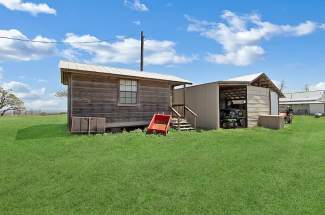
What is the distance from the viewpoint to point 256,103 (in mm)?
19078

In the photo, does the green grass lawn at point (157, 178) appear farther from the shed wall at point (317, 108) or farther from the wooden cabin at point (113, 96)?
the shed wall at point (317, 108)

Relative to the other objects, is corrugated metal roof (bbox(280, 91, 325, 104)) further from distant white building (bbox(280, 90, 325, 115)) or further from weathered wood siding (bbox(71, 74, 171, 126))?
weathered wood siding (bbox(71, 74, 171, 126))

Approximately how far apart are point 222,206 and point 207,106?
12.8 meters

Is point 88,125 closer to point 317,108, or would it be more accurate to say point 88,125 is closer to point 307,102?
point 317,108

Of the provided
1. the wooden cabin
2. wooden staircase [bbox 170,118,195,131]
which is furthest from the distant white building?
the wooden cabin

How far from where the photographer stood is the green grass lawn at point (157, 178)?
4902mm

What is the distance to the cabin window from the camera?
14305mm

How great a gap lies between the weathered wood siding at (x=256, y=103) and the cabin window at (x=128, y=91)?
8192 mm

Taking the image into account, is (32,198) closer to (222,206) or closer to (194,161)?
(222,206)

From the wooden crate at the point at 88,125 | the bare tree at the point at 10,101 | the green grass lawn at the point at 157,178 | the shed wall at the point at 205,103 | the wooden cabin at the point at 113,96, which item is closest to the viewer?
the green grass lawn at the point at 157,178

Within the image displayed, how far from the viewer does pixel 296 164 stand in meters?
7.83

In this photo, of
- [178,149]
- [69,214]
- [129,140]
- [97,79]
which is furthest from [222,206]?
[97,79]

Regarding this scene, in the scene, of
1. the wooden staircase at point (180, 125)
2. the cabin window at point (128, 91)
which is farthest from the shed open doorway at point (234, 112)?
the cabin window at point (128, 91)

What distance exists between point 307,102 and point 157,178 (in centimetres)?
4799
